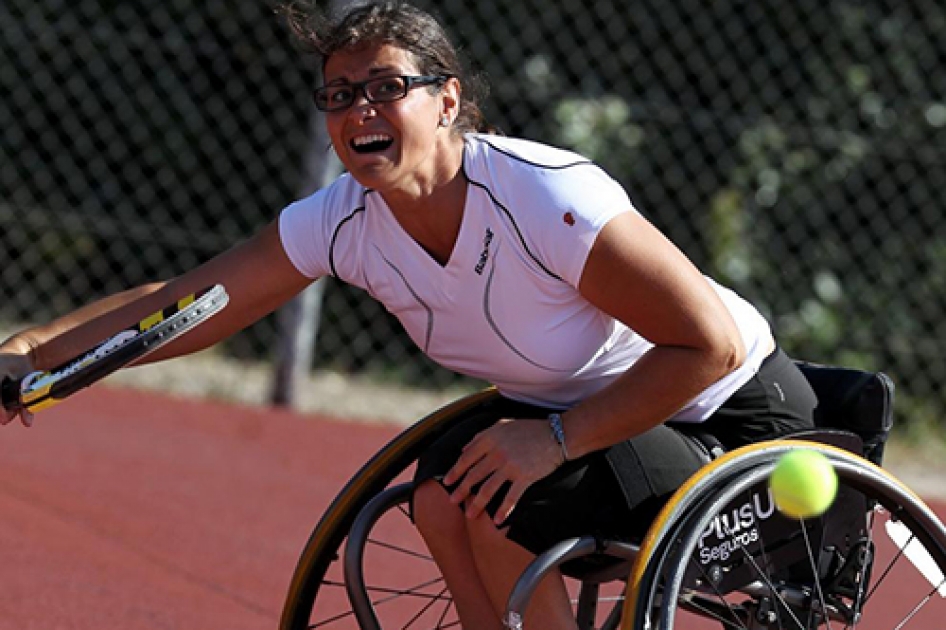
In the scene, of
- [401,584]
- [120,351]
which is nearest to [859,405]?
[120,351]

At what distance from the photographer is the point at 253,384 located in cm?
697

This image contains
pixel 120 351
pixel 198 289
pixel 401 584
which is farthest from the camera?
pixel 401 584

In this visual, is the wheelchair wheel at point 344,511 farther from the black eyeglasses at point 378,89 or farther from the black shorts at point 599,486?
the black eyeglasses at point 378,89

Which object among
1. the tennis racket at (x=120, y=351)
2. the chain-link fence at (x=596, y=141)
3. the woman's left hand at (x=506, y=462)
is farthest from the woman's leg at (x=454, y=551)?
the chain-link fence at (x=596, y=141)

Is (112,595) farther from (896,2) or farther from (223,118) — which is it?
(896,2)

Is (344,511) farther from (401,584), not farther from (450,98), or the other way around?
(401,584)

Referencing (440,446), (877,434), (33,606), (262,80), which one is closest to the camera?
(440,446)

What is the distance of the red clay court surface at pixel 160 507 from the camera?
4.07 m

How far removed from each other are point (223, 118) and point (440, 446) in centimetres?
440

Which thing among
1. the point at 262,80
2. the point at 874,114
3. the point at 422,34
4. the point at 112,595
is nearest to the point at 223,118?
the point at 262,80

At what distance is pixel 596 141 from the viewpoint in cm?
707

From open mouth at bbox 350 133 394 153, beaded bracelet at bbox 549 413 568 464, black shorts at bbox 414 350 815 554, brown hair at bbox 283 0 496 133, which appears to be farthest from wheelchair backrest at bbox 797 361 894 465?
open mouth at bbox 350 133 394 153

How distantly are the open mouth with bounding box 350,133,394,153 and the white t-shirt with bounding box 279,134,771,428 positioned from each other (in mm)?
153

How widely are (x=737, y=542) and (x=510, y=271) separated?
595mm
